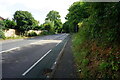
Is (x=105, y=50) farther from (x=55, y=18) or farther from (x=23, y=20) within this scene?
(x=55, y=18)

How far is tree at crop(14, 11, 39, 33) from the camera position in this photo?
42650 millimetres

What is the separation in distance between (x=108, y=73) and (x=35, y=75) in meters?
3.44

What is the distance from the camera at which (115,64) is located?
451cm

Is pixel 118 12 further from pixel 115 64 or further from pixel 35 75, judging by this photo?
pixel 35 75

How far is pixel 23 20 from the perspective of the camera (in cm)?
4322

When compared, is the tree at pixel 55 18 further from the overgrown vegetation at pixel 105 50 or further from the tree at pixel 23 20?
the overgrown vegetation at pixel 105 50

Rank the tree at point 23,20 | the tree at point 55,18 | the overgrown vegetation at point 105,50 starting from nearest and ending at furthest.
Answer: the overgrown vegetation at point 105,50 < the tree at point 23,20 < the tree at point 55,18

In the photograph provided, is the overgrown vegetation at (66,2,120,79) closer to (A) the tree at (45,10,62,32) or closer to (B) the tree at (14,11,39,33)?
(B) the tree at (14,11,39,33)

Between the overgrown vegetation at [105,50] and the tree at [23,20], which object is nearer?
the overgrown vegetation at [105,50]

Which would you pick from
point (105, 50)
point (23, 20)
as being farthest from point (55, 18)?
point (105, 50)

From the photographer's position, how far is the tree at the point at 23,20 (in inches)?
1679

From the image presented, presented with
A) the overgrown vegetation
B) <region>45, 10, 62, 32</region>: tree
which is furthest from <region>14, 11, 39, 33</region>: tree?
<region>45, 10, 62, 32</region>: tree

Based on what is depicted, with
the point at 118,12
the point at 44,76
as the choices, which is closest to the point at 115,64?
the point at 118,12

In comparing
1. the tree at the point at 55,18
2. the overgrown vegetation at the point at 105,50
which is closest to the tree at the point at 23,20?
the overgrown vegetation at the point at 105,50
